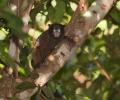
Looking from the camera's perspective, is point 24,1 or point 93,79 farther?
point 93,79

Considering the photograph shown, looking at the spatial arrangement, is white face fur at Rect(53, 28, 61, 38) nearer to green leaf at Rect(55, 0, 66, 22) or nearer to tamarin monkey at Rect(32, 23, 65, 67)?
tamarin monkey at Rect(32, 23, 65, 67)

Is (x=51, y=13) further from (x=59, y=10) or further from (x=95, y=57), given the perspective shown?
(x=95, y=57)

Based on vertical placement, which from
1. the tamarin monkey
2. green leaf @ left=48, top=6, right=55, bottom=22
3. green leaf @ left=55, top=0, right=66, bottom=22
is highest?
the tamarin monkey

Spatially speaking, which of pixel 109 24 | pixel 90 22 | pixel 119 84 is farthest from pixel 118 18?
pixel 119 84

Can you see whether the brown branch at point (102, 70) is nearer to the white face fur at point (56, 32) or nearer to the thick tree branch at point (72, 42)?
the white face fur at point (56, 32)

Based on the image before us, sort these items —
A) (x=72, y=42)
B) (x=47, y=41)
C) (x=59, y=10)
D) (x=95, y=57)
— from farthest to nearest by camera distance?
(x=95, y=57) → (x=47, y=41) → (x=59, y=10) → (x=72, y=42)

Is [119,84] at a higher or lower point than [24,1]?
higher

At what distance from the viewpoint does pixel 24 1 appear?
1.23 m

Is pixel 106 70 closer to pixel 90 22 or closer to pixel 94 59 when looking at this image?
pixel 94 59

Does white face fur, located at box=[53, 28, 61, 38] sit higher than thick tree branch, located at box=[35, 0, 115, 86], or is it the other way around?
white face fur, located at box=[53, 28, 61, 38]

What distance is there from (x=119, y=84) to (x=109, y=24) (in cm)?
63

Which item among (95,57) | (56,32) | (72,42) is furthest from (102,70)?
(72,42)

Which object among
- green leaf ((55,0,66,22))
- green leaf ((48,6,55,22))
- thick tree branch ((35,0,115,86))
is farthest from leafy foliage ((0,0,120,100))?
thick tree branch ((35,0,115,86))

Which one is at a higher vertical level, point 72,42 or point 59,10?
point 59,10
